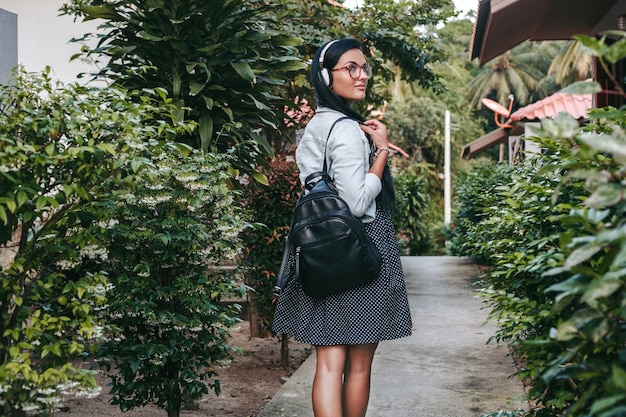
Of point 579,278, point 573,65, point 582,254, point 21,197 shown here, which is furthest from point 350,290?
point 573,65

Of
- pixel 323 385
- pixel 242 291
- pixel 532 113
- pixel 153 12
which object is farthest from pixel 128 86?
pixel 532 113

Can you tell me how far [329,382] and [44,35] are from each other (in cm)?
536

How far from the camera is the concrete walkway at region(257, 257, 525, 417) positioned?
4434 mm

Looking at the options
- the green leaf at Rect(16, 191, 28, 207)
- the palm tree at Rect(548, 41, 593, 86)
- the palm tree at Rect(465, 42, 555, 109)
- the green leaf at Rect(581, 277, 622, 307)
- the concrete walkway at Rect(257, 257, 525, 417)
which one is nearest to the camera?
the green leaf at Rect(581, 277, 622, 307)

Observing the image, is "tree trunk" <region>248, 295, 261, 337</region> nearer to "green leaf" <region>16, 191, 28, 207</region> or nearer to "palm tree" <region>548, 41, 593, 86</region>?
"green leaf" <region>16, 191, 28, 207</region>

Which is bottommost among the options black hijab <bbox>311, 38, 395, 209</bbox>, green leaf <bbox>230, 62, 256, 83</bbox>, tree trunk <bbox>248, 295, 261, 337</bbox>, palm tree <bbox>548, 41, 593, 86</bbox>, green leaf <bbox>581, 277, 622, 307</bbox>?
tree trunk <bbox>248, 295, 261, 337</bbox>

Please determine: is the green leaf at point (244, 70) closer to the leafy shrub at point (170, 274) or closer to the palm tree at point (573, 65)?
the leafy shrub at point (170, 274)

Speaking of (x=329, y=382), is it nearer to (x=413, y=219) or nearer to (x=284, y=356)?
(x=284, y=356)

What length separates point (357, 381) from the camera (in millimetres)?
3234

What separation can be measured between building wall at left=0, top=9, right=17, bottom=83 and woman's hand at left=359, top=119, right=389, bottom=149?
392 cm

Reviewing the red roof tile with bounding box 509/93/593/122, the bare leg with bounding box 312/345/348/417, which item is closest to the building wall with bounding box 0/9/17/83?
the bare leg with bounding box 312/345/348/417

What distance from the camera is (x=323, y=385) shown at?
3.16m

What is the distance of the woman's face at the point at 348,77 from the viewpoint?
3.31m

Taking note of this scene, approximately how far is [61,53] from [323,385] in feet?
17.5
